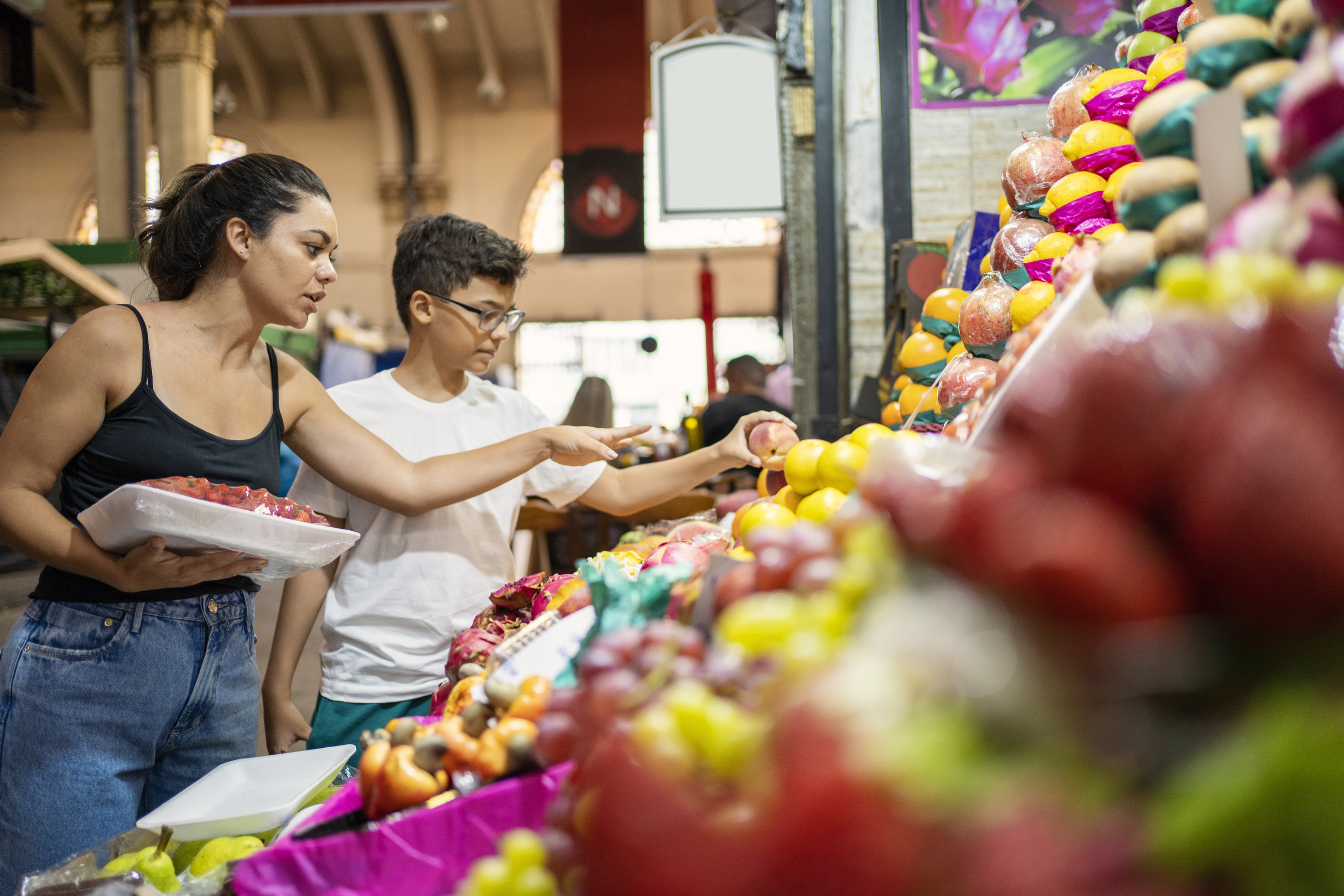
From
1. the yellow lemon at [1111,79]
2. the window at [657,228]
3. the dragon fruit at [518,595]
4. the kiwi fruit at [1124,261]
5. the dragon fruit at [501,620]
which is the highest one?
the window at [657,228]

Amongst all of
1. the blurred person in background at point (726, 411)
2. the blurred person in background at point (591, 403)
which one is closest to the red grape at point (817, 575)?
the blurred person in background at point (726, 411)

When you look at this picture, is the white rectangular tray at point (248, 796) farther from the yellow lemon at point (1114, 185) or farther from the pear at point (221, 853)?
the yellow lemon at point (1114, 185)

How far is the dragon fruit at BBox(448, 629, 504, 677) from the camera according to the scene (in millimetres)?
1213

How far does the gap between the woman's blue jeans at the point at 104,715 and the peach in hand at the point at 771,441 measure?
0.98m

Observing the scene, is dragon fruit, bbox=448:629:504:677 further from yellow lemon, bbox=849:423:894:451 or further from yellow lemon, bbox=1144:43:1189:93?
yellow lemon, bbox=1144:43:1189:93

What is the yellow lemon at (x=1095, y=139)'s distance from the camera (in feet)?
5.15

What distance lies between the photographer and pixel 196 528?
1332 mm

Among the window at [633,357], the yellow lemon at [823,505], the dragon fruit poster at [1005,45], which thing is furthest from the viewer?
the window at [633,357]

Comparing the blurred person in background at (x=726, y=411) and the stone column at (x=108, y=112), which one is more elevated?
the stone column at (x=108, y=112)

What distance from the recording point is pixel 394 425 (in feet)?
6.72

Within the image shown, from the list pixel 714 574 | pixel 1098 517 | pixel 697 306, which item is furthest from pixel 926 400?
pixel 697 306

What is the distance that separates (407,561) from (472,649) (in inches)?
30.4

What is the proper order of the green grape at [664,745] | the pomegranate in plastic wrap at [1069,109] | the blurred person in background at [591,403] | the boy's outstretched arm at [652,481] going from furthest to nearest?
1. the blurred person in background at [591,403]
2. the boy's outstretched arm at [652,481]
3. the pomegranate in plastic wrap at [1069,109]
4. the green grape at [664,745]

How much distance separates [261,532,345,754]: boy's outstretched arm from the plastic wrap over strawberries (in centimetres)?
171
